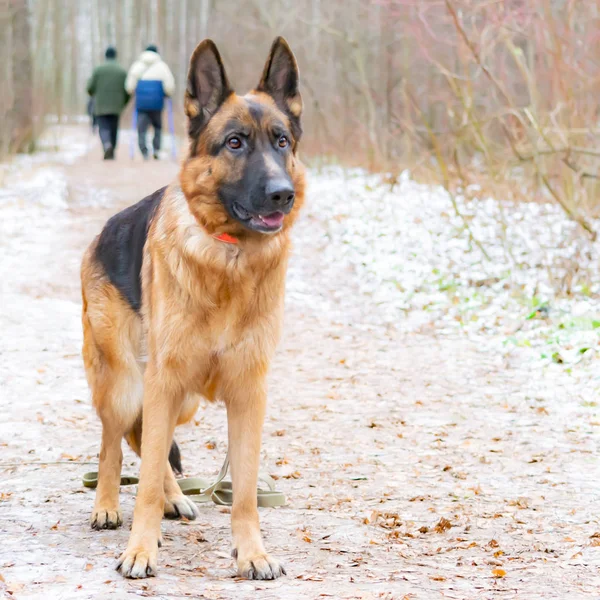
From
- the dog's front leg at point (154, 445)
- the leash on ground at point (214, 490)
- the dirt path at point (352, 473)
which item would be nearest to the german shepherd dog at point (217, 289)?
the dog's front leg at point (154, 445)

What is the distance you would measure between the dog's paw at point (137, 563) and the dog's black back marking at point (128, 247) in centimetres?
116

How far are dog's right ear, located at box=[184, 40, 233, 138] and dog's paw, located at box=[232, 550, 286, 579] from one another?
1.93 metres

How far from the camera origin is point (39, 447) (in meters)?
5.48

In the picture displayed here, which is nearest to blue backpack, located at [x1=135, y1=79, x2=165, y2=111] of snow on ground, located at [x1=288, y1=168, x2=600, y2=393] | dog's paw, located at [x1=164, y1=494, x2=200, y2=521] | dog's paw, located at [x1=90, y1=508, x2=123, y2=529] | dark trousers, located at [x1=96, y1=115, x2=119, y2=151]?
dark trousers, located at [x1=96, y1=115, x2=119, y2=151]

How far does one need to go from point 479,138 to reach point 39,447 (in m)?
6.53

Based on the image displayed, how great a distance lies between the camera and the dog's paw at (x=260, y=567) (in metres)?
3.67

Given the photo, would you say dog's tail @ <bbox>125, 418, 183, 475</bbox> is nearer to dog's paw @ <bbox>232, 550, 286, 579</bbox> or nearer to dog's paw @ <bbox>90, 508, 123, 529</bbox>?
dog's paw @ <bbox>90, 508, 123, 529</bbox>

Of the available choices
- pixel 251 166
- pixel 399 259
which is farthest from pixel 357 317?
pixel 251 166

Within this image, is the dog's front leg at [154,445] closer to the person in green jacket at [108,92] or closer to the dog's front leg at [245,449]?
the dog's front leg at [245,449]

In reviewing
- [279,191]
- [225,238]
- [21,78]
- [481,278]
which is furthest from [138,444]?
[21,78]

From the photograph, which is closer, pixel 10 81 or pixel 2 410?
pixel 2 410

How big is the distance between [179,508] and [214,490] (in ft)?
0.87

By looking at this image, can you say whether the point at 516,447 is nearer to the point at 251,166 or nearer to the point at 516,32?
the point at 251,166

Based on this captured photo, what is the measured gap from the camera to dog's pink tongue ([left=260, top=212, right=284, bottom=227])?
3.85 meters
